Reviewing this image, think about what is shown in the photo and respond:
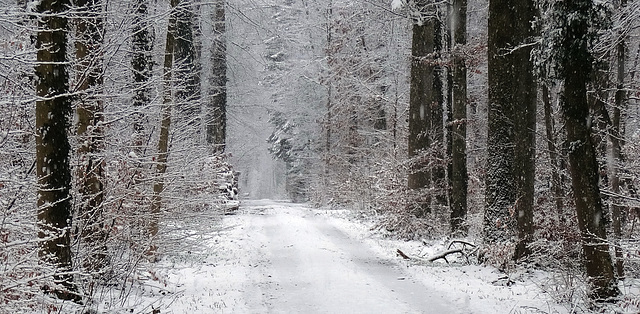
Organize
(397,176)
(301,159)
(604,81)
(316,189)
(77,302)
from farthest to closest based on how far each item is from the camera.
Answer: (301,159) → (316,189) → (397,176) → (604,81) → (77,302)

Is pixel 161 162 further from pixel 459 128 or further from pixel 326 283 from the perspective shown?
pixel 459 128

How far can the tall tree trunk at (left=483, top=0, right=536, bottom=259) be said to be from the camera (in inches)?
413

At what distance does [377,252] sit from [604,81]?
652 cm

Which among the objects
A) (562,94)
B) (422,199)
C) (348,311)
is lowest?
A: (348,311)

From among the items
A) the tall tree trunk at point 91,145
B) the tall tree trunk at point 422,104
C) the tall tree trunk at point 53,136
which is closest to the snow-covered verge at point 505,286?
the tall tree trunk at point 422,104

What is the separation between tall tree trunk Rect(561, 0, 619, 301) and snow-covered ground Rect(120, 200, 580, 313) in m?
0.79

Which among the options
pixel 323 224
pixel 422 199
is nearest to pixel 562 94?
pixel 422 199

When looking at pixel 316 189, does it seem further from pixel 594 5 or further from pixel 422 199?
pixel 594 5

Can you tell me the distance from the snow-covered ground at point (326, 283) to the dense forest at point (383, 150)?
575 millimetres

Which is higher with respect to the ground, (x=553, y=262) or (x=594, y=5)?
(x=594, y=5)

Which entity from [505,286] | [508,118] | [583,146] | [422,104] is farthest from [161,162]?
[422,104]

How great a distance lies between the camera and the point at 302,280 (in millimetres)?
9961

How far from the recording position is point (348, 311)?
7770 mm

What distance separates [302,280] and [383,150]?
42.9 feet
